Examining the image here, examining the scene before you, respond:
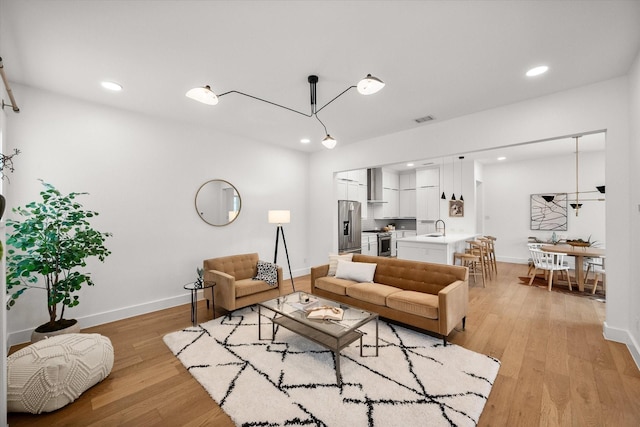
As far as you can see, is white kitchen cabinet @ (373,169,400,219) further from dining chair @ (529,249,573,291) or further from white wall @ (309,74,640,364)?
dining chair @ (529,249,573,291)

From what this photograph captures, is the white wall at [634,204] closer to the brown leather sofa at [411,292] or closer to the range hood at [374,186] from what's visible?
the brown leather sofa at [411,292]

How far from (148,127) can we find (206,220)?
1595 millimetres

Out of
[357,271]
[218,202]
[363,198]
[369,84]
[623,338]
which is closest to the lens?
[369,84]

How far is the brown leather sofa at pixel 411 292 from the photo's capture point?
2.77 meters

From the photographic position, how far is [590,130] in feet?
9.77

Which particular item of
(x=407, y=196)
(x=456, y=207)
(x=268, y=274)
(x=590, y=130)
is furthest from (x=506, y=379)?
(x=407, y=196)


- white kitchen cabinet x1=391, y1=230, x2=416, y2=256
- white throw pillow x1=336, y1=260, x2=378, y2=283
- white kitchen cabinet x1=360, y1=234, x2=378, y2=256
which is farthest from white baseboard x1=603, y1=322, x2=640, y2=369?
white kitchen cabinet x1=391, y1=230, x2=416, y2=256

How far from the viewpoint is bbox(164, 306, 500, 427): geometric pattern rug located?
1.85 m

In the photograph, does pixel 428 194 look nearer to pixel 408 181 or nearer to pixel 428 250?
pixel 408 181

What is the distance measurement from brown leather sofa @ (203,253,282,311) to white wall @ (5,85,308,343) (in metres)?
0.61

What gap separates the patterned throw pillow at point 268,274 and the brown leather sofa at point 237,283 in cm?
6

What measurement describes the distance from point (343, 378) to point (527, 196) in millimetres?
7395

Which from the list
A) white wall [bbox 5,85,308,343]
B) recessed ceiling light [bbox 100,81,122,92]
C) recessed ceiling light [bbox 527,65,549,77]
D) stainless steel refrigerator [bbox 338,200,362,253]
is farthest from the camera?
stainless steel refrigerator [bbox 338,200,362,253]

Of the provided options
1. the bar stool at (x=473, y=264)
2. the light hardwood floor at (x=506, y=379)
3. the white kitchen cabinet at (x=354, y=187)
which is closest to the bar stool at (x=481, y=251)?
the bar stool at (x=473, y=264)
